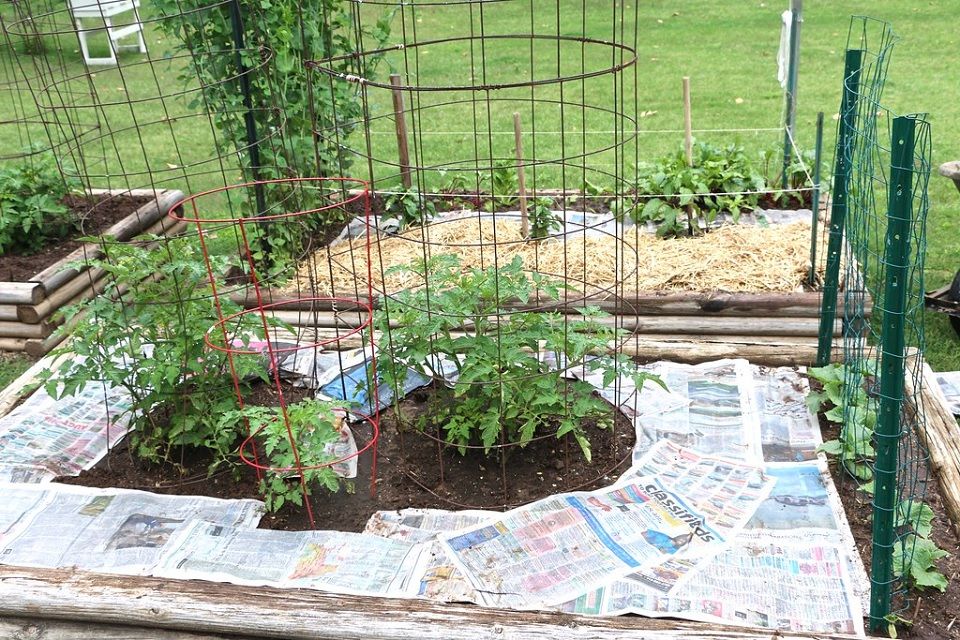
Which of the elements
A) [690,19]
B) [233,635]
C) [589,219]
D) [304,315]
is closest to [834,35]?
[690,19]

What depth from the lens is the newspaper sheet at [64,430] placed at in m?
3.24

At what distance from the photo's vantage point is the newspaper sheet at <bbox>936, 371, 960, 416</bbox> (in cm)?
338

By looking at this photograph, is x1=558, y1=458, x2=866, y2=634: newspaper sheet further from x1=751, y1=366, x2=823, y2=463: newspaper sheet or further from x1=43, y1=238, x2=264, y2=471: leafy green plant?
x1=43, y1=238, x2=264, y2=471: leafy green plant

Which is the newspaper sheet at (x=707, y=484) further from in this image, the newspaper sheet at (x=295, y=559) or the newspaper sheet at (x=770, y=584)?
the newspaper sheet at (x=295, y=559)

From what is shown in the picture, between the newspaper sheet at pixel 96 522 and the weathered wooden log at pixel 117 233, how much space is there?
4.28ft

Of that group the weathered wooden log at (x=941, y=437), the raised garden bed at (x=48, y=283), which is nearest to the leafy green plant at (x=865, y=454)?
the weathered wooden log at (x=941, y=437)

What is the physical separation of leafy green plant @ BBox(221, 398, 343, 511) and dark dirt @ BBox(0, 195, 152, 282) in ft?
6.44

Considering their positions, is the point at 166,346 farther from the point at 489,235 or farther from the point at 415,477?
the point at 489,235

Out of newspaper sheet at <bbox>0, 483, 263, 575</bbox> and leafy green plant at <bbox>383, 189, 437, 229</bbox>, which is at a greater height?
leafy green plant at <bbox>383, 189, 437, 229</bbox>

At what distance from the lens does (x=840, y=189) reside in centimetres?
326

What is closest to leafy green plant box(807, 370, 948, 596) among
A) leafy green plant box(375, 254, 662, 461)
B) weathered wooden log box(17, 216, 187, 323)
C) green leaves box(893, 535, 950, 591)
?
green leaves box(893, 535, 950, 591)

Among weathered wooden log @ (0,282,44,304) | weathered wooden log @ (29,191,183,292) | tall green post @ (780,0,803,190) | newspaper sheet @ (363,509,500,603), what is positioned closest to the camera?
newspaper sheet @ (363,509,500,603)

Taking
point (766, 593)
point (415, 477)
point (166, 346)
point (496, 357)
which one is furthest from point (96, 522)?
point (766, 593)

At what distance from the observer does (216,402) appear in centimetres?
314
